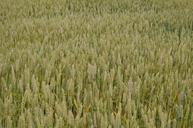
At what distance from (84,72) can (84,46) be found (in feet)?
3.79

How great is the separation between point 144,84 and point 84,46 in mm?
1557

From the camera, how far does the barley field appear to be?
2531mm

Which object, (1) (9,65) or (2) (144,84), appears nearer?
(2) (144,84)

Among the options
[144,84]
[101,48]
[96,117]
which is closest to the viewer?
[96,117]

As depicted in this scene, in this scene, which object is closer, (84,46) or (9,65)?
(9,65)

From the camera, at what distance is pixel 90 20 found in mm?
6957

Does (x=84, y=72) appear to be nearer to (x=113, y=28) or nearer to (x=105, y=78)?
(x=105, y=78)

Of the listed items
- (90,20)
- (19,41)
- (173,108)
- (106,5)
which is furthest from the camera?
(106,5)

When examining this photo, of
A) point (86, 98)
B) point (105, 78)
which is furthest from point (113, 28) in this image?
point (86, 98)

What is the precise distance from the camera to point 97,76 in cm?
355

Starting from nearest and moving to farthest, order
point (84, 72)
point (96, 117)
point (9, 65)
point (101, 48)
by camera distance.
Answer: point (96, 117), point (84, 72), point (9, 65), point (101, 48)

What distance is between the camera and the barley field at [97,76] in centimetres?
253

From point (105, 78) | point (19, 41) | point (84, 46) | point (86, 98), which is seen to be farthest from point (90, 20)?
point (86, 98)

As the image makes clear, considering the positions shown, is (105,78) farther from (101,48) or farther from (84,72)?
(101,48)
